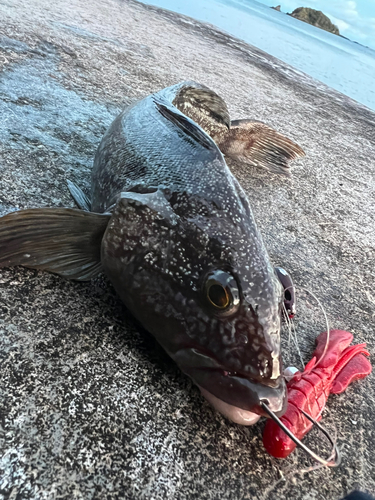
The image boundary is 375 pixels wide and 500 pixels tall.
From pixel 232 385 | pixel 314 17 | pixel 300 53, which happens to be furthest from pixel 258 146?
pixel 314 17

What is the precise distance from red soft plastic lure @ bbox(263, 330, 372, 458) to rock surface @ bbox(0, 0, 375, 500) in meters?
0.07

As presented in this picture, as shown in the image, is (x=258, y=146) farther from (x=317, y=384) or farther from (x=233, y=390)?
(x=233, y=390)

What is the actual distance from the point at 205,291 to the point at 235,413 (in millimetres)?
428

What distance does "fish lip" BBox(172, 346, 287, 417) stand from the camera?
51.3 inches

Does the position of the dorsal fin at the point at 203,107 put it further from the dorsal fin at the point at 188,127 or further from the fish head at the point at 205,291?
the fish head at the point at 205,291

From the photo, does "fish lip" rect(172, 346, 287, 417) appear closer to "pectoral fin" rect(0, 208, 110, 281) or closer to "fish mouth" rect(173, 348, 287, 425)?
"fish mouth" rect(173, 348, 287, 425)

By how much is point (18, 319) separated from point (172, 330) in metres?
0.63

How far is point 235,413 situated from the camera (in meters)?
1.36

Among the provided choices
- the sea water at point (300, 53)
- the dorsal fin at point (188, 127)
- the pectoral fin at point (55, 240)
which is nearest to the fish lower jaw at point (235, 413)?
the pectoral fin at point (55, 240)

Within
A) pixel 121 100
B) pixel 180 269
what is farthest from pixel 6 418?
pixel 121 100

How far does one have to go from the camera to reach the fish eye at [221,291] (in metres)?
1.42

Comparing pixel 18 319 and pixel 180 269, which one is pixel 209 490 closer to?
pixel 180 269

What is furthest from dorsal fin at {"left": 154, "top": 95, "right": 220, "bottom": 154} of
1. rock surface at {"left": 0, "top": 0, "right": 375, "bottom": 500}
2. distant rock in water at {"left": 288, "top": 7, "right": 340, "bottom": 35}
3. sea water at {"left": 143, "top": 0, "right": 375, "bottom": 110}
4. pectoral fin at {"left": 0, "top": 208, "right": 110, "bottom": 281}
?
distant rock in water at {"left": 288, "top": 7, "right": 340, "bottom": 35}

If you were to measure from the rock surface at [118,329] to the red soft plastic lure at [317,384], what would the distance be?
2.9 inches
